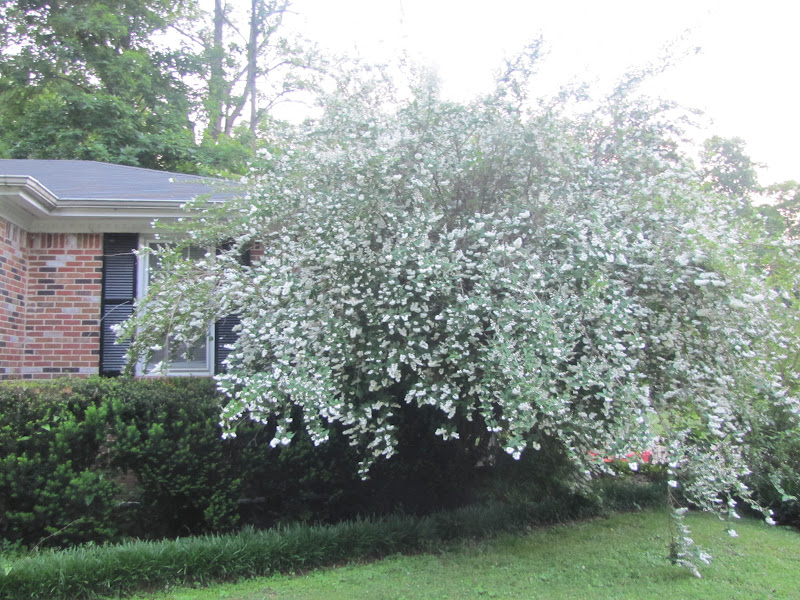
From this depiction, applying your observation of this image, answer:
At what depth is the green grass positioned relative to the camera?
4.64 meters

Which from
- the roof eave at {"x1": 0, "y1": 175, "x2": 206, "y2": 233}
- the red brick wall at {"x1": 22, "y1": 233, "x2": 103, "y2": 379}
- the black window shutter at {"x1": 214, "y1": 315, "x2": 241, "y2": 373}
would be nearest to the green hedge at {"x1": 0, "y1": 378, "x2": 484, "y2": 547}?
the black window shutter at {"x1": 214, "y1": 315, "x2": 241, "y2": 373}

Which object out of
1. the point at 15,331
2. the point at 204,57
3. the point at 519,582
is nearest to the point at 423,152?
the point at 519,582

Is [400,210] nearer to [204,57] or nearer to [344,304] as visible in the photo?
[344,304]

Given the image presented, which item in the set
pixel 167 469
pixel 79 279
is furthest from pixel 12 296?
pixel 167 469

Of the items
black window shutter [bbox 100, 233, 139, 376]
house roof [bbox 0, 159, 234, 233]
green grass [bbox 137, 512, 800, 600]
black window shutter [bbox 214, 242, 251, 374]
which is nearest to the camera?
green grass [bbox 137, 512, 800, 600]

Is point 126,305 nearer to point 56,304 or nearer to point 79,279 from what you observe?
point 79,279

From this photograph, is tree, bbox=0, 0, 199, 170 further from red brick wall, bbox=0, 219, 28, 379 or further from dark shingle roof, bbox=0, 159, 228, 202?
red brick wall, bbox=0, 219, 28, 379

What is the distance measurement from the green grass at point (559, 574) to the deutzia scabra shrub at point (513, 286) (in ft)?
1.55

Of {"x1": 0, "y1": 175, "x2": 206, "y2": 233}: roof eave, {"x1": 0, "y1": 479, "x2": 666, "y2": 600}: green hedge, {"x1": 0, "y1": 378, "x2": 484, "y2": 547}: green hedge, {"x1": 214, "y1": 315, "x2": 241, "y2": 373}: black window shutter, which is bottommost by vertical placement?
{"x1": 0, "y1": 479, "x2": 666, "y2": 600}: green hedge

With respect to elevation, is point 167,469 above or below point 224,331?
below

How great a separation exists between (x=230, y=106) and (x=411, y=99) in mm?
16621

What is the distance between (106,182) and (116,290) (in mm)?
1714

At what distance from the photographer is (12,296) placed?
707cm

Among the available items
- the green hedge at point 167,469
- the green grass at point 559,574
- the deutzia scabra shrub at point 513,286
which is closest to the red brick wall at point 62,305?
the green hedge at point 167,469
